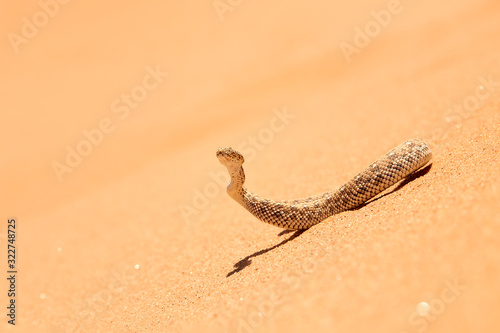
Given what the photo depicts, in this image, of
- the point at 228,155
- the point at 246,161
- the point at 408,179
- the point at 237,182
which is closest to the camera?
the point at 228,155

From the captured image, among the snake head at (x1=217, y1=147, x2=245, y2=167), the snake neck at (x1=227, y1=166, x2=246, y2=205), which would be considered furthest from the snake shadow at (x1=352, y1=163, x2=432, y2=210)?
the snake head at (x1=217, y1=147, x2=245, y2=167)

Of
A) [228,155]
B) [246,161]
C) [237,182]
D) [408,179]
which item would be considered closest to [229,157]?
[228,155]

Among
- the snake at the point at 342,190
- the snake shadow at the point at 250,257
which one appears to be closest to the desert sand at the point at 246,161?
the snake shadow at the point at 250,257

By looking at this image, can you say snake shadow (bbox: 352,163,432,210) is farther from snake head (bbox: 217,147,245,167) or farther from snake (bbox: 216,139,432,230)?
snake head (bbox: 217,147,245,167)

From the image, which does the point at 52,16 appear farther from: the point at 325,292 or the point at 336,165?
the point at 325,292

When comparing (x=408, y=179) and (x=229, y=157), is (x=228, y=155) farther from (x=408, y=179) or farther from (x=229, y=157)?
(x=408, y=179)

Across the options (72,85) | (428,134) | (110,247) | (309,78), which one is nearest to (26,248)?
(110,247)
